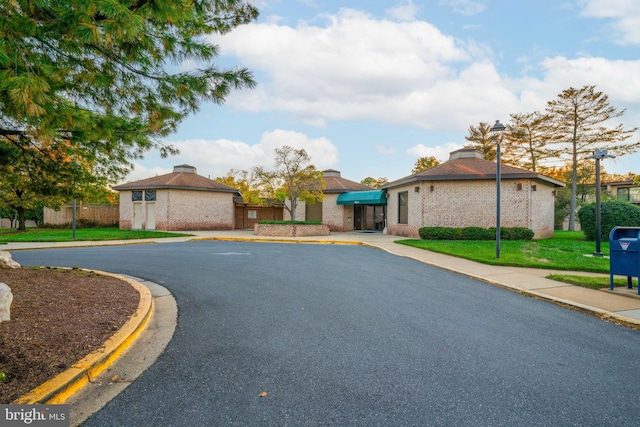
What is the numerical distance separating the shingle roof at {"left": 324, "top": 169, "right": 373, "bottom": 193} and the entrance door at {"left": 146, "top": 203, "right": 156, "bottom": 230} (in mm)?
13027

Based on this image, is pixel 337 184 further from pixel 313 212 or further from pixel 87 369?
pixel 87 369

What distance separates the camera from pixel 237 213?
30.0m

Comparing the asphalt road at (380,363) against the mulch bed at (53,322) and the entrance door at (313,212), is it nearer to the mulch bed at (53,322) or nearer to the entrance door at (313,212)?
the mulch bed at (53,322)

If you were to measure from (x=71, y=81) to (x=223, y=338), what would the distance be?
404cm

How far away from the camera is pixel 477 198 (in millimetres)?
18125

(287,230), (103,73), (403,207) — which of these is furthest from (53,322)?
(403,207)

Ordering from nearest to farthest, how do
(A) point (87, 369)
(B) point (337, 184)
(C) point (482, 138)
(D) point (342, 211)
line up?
(A) point (87, 369) < (D) point (342, 211) < (B) point (337, 184) < (C) point (482, 138)

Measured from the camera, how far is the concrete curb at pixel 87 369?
257 centimetres

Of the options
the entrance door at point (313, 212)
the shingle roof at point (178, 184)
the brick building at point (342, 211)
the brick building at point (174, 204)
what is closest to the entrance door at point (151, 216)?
the brick building at point (174, 204)

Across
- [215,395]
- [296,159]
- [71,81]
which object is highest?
[296,159]

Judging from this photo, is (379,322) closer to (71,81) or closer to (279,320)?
(279,320)

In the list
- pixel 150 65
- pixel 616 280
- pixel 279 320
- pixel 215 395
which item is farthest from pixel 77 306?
pixel 616 280

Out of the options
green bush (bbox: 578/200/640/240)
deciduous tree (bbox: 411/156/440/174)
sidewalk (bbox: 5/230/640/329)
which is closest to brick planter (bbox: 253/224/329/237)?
sidewalk (bbox: 5/230/640/329)

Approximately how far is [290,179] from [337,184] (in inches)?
258
